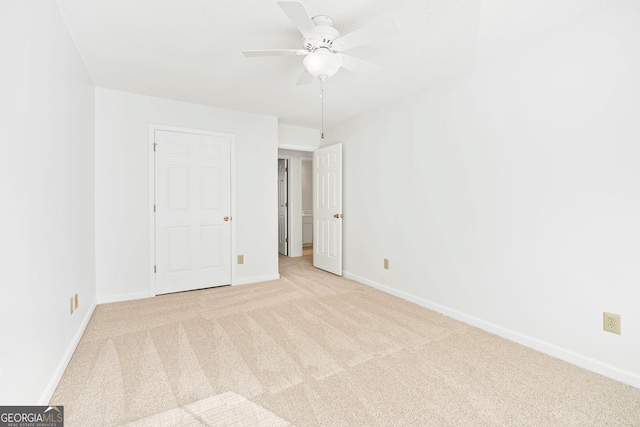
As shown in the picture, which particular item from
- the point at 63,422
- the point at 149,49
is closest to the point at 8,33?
the point at 149,49

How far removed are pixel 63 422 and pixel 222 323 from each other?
129 centimetres

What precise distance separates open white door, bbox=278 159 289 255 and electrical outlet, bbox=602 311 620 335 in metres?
5.03

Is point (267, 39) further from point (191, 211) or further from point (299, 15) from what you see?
point (191, 211)

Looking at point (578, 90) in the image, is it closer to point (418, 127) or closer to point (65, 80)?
point (418, 127)

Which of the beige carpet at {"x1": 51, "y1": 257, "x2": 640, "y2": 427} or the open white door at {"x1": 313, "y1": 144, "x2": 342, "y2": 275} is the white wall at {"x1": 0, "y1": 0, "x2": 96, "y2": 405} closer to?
the beige carpet at {"x1": 51, "y1": 257, "x2": 640, "y2": 427}

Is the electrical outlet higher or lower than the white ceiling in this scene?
lower

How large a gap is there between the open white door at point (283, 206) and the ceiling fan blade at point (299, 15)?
174 inches

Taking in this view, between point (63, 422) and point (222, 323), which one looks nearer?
point (63, 422)

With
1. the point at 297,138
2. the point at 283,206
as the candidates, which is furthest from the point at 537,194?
the point at 283,206

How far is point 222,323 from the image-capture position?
269cm

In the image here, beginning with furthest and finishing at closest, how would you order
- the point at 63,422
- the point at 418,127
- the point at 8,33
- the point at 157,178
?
1. the point at 157,178
2. the point at 418,127
3. the point at 63,422
4. the point at 8,33

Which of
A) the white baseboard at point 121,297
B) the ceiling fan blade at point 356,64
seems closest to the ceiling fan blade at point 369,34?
the ceiling fan blade at point 356,64

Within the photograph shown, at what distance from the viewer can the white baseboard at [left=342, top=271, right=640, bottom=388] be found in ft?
6.03
